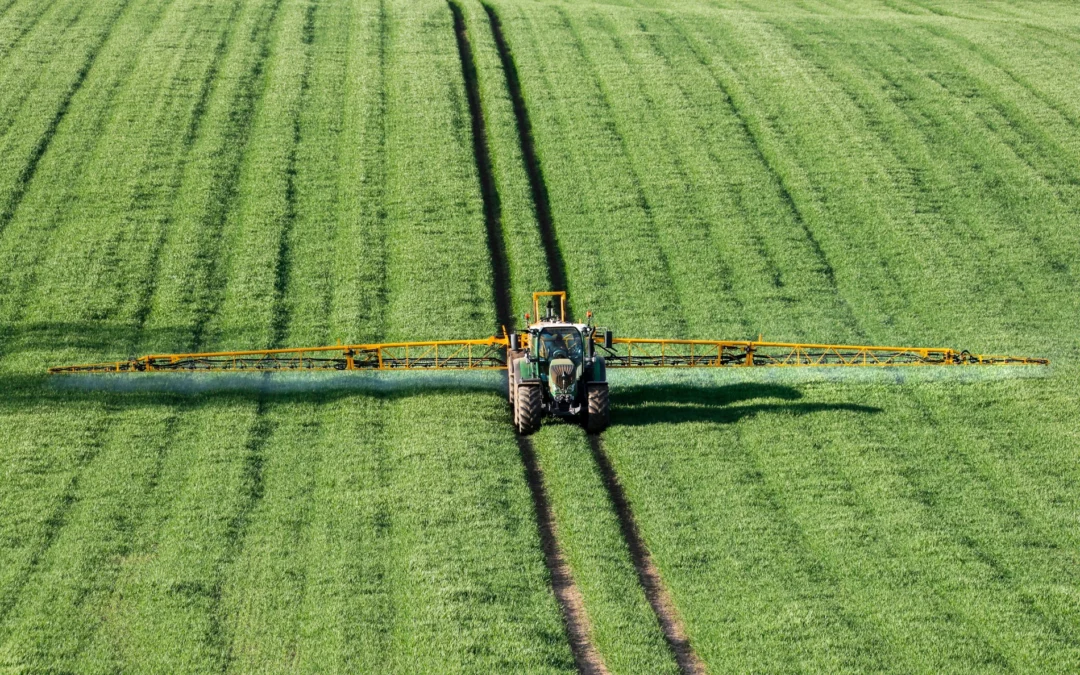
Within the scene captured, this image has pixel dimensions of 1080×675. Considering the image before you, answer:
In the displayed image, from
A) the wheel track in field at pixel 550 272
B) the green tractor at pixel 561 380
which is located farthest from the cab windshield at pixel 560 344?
the wheel track in field at pixel 550 272

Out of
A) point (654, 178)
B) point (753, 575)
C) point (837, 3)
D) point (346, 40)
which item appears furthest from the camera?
point (837, 3)

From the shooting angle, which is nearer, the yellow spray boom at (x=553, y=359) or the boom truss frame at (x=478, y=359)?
the yellow spray boom at (x=553, y=359)

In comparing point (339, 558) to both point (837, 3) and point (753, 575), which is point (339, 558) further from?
point (837, 3)

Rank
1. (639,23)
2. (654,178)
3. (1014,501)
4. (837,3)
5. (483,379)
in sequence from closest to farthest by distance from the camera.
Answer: (1014,501) < (483,379) < (654,178) < (639,23) < (837,3)

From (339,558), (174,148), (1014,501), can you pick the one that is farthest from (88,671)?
(174,148)

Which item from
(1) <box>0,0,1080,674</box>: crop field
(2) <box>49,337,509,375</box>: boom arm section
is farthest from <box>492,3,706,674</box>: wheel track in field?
(2) <box>49,337,509,375</box>: boom arm section

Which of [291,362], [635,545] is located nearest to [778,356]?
[635,545]

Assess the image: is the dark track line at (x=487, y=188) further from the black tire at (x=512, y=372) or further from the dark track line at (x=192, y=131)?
the dark track line at (x=192, y=131)
